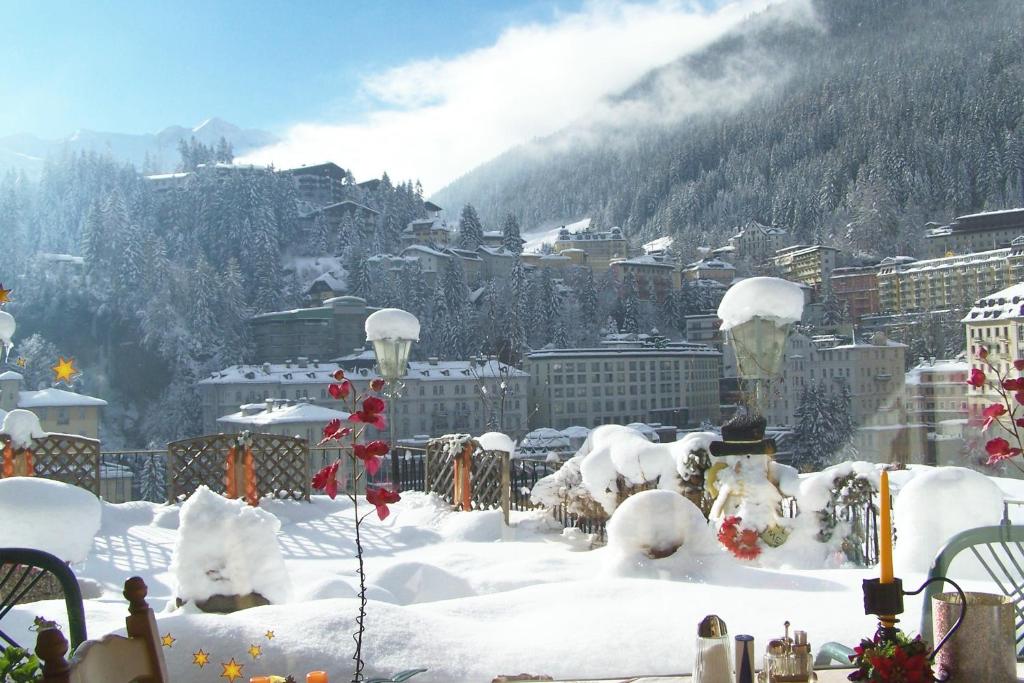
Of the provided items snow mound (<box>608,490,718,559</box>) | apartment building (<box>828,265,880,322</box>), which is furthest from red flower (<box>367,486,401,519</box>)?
apartment building (<box>828,265,880,322</box>)

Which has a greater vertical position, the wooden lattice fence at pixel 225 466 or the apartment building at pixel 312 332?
the apartment building at pixel 312 332

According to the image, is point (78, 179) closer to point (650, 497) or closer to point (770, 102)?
point (770, 102)

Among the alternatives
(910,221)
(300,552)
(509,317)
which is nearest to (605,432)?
(300,552)

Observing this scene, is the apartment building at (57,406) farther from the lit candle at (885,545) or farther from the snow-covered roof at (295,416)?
the lit candle at (885,545)

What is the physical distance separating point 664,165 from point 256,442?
6397cm

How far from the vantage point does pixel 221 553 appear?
3.67m

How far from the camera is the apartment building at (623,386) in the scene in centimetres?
4078

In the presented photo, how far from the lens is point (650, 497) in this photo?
4172 millimetres

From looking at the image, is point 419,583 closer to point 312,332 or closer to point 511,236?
point 312,332

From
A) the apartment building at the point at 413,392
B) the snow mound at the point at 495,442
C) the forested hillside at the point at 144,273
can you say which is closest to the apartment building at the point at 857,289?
the apartment building at the point at 413,392

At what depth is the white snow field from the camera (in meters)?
2.63

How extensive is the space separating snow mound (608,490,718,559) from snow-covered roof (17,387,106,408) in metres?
31.9

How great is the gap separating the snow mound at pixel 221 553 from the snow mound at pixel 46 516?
90cm

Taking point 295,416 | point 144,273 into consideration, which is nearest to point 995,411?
point 295,416
